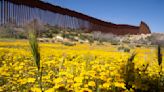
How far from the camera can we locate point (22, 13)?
37438 millimetres

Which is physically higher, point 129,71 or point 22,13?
point 22,13

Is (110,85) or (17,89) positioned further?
(17,89)

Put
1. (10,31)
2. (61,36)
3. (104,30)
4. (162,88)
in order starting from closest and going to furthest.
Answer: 1. (162,88)
2. (10,31)
3. (61,36)
4. (104,30)

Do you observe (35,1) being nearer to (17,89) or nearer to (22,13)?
(22,13)

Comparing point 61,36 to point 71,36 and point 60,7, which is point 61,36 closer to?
point 71,36

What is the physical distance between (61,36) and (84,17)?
12.8 metres

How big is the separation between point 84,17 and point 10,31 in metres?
17.8

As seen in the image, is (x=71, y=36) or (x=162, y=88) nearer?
(x=162, y=88)

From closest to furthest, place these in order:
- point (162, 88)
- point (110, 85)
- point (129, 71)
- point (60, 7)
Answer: point (110, 85) → point (129, 71) → point (162, 88) → point (60, 7)

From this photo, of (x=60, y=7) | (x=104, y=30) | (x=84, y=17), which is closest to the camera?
(x=60, y=7)

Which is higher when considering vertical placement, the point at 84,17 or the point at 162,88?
the point at 84,17

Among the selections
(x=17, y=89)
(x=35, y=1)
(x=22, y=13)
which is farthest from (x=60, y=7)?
(x=17, y=89)

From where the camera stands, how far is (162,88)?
8.17 meters

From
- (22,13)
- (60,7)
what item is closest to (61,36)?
(22,13)
